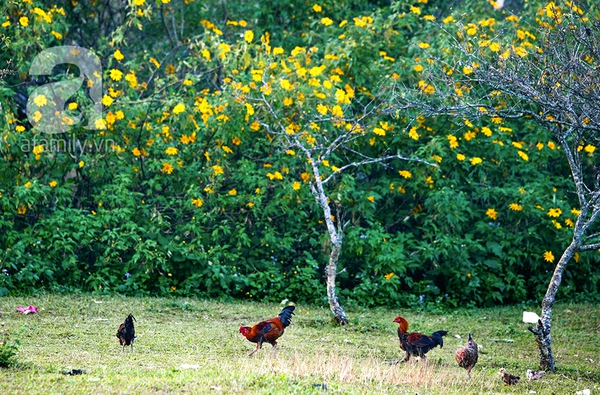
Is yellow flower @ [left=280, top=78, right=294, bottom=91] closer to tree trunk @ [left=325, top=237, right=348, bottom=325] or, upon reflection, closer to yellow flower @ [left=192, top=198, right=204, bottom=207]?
yellow flower @ [left=192, top=198, right=204, bottom=207]

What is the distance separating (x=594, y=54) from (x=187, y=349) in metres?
4.24

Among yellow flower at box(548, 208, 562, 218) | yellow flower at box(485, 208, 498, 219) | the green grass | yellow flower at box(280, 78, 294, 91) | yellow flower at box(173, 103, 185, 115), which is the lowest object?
the green grass

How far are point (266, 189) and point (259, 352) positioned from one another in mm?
3562

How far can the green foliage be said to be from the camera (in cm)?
1023

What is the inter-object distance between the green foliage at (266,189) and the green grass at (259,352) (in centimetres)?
55

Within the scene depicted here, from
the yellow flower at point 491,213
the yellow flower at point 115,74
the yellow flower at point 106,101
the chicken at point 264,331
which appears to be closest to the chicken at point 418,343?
the chicken at point 264,331

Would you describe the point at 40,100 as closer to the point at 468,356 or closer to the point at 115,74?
the point at 115,74

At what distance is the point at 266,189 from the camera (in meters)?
10.7

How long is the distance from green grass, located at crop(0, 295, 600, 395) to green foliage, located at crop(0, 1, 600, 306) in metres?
0.55

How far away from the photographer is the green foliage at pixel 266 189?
10.2 m

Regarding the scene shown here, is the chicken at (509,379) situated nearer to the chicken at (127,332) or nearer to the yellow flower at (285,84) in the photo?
the chicken at (127,332)

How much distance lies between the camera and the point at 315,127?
33.5ft

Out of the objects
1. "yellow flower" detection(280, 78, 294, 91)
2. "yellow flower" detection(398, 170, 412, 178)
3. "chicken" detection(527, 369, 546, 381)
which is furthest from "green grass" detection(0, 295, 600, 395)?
"yellow flower" detection(280, 78, 294, 91)

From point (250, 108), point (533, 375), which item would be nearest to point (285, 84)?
point (250, 108)
